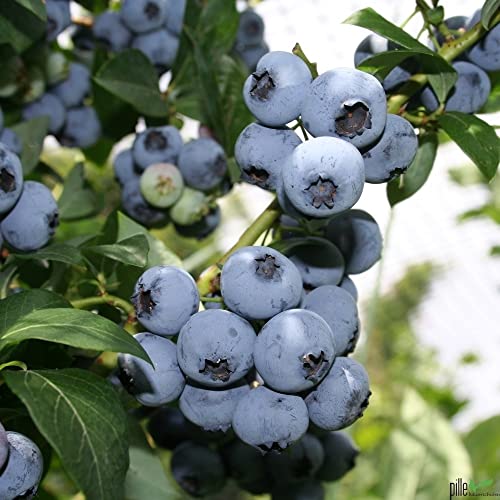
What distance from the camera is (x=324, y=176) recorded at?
0.62 metres

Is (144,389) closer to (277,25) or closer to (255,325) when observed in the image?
(255,325)

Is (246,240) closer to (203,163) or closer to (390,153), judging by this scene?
(390,153)

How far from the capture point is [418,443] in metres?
1.60

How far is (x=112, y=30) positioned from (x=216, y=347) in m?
0.71

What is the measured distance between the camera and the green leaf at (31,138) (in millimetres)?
1040

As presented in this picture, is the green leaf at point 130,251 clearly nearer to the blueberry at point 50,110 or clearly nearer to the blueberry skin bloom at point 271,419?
the blueberry skin bloom at point 271,419

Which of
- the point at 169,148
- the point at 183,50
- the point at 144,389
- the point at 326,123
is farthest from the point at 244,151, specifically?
the point at 183,50

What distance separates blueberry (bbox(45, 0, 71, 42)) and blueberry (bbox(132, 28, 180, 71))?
125mm

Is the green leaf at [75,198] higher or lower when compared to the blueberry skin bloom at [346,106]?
lower

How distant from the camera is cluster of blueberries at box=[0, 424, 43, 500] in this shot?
62 centimetres

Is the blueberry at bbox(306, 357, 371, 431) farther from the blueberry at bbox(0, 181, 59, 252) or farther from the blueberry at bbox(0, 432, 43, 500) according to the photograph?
the blueberry at bbox(0, 181, 59, 252)

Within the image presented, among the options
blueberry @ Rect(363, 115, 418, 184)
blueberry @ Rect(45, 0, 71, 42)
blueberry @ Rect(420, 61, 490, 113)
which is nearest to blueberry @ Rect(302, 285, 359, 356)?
blueberry @ Rect(363, 115, 418, 184)

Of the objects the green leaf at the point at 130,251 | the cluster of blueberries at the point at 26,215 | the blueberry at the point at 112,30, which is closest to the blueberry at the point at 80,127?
the blueberry at the point at 112,30

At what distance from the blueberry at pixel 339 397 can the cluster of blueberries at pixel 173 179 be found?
0.45 meters
